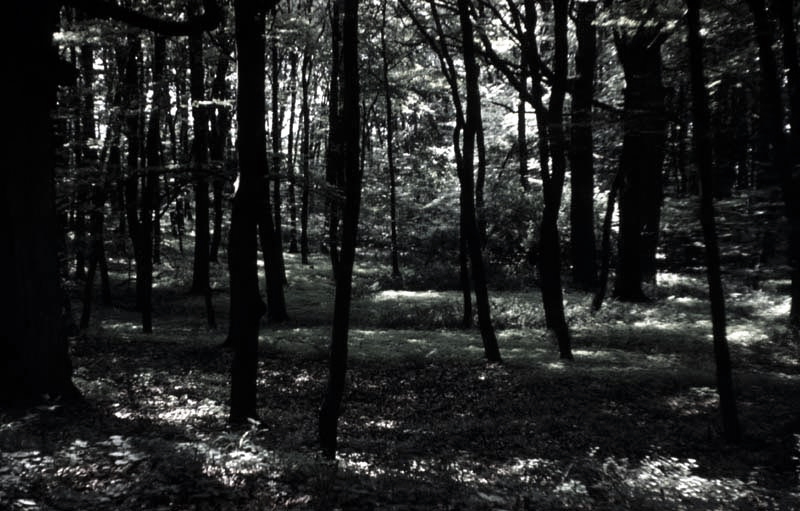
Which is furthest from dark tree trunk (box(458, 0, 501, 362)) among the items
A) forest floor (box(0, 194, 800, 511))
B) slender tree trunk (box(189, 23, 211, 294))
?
slender tree trunk (box(189, 23, 211, 294))

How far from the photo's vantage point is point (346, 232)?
27.3ft

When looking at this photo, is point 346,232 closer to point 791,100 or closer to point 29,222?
point 29,222

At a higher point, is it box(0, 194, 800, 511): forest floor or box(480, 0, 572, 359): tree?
box(480, 0, 572, 359): tree

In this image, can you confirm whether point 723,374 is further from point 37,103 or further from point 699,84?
point 37,103

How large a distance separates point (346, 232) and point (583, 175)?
16.0 m

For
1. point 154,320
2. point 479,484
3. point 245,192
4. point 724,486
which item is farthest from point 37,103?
point 154,320

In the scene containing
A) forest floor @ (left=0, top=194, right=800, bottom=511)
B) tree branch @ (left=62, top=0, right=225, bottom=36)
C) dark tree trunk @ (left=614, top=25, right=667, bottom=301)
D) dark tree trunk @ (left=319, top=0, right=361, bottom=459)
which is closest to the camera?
forest floor @ (left=0, top=194, right=800, bottom=511)

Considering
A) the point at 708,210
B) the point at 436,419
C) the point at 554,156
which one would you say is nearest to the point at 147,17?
the point at 436,419

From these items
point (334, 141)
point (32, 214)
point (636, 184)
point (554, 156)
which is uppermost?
point (334, 141)

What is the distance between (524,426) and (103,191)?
925cm

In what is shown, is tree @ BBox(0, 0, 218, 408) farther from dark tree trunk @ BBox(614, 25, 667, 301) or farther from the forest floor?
dark tree trunk @ BBox(614, 25, 667, 301)

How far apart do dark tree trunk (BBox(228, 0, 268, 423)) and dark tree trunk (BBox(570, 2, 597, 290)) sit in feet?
41.9

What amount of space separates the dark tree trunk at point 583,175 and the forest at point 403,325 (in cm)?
10

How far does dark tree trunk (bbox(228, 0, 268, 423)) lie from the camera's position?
860 centimetres
